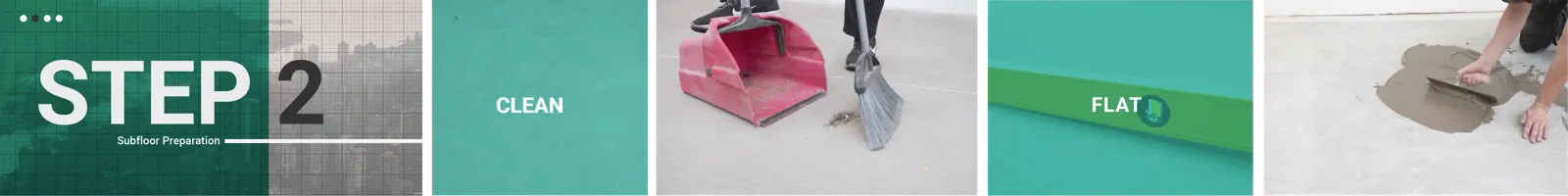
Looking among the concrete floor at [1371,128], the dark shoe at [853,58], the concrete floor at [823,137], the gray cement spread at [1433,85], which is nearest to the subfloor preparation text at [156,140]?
the concrete floor at [823,137]

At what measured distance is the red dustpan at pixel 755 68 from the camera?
2.21 m

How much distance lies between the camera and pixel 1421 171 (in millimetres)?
2342

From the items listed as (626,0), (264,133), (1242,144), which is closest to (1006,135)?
(1242,144)

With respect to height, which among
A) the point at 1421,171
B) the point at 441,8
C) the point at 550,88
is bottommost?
the point at 1421,171

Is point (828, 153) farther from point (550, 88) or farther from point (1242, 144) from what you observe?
point (1242, 144)

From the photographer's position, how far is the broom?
87.5 inches

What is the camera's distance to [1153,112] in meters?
2.30

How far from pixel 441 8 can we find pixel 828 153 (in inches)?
39.4

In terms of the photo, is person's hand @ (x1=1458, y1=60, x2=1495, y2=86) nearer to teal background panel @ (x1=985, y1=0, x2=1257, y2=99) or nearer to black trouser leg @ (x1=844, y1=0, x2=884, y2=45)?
teal background panel @ (x1=985, y1=0, x2=1257, y2=99)

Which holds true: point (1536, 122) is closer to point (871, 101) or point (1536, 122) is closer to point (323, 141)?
point (871, 101)

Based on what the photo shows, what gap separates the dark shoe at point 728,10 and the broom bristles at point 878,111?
306 millimetres

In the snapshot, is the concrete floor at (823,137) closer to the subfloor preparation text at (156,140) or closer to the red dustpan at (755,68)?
the red dustpan at (755,68)
